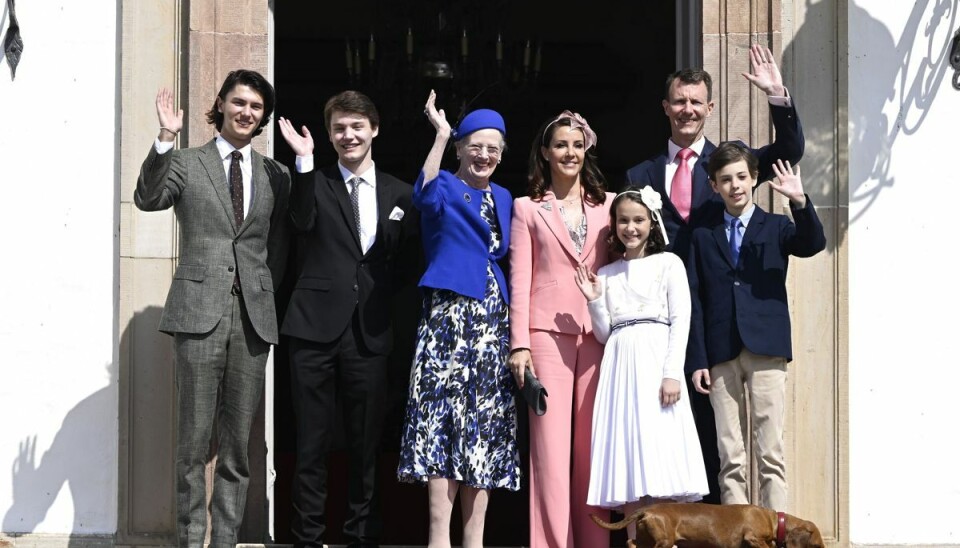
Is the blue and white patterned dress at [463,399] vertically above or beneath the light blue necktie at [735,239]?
beneath

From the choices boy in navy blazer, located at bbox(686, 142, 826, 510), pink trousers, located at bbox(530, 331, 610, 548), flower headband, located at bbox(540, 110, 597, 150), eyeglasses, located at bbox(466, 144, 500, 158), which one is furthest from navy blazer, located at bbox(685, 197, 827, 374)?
eyeglasses, located at bbox(466, 144, 500, 158)

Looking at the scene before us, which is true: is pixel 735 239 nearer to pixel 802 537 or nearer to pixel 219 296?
pixel 802 537

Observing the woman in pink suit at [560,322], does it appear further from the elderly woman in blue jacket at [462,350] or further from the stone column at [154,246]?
the stone column at [154,246]

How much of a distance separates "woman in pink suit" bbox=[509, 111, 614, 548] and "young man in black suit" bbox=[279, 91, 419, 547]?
62 centimetres

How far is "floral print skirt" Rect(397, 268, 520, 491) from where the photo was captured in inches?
253

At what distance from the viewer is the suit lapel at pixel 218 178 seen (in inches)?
258

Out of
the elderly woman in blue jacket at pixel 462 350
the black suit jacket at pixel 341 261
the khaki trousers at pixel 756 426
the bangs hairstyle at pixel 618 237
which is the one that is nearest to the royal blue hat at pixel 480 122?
the elderly woman in blue jacket at pixel 462 350

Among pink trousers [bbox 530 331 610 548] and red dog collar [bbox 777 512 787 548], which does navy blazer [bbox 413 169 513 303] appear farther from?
red dog collar [bbox 777 512 787 548]

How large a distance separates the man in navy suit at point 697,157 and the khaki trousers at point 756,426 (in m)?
0.26

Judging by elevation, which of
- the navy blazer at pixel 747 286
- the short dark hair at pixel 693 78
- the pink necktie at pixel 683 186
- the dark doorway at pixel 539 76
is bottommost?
the navy blazer at pixel 747 286

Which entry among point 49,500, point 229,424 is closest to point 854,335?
point 229,424

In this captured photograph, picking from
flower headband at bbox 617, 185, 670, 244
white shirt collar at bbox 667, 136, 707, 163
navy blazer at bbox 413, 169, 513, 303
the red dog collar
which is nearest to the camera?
the red dog collar

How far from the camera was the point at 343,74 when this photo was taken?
43.0ft

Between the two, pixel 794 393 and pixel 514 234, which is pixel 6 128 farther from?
pixel 794 393
